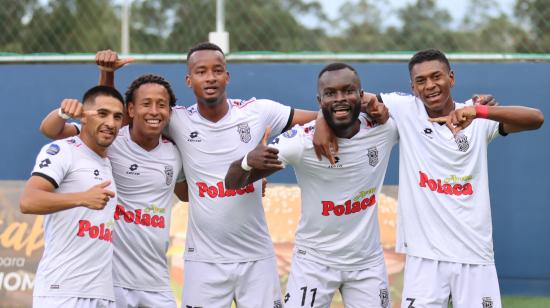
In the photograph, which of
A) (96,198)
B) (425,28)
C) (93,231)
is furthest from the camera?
(425,28)

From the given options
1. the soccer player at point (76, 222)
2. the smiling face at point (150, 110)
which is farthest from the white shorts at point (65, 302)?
the smiling face at point (150, 110)

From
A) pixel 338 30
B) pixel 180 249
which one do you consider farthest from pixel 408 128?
pixel 338 30

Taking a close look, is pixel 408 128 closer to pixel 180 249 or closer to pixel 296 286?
pixel 296 286

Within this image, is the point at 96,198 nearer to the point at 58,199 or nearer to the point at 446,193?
the point at 58,199

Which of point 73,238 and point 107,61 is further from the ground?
point 107,61

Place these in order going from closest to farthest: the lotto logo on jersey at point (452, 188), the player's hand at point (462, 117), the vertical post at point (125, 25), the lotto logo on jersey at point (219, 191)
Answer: the player's hand at point (462, 117)
the lotto logo on jersey at point (452, 188)
the lotto logo on jersey at point (219, 191)
the vertical post at point (125, 25)

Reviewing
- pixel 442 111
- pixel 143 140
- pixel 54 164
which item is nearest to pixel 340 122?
pixel 442 111

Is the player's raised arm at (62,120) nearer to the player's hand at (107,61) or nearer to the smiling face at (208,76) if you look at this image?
the player's hand at (107,61)

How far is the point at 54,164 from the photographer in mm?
5359

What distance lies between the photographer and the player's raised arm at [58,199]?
16.9 feet

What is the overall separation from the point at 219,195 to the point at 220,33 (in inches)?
122

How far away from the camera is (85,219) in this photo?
544cm

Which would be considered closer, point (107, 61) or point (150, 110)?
point (150, 110)

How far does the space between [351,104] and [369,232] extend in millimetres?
894
